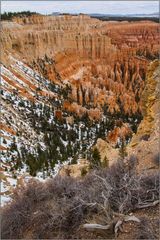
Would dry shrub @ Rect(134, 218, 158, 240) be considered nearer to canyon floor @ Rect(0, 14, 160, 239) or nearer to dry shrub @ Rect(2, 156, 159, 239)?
canyon floor @ Rect(0, 14, 160, 239)

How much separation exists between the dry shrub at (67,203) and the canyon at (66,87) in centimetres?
984

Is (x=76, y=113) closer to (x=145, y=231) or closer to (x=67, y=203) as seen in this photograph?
(x=67, y=203)

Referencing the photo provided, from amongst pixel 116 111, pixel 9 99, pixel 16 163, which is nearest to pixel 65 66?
pixel 116 111

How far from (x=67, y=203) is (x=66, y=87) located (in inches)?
2459

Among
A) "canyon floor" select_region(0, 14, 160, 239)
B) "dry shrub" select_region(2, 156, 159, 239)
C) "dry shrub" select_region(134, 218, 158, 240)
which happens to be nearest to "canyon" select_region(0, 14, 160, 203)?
"canyon floor" select_region(0, 14, 160, 239)

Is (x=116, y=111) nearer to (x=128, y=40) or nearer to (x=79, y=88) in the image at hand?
(x=79, y=88)

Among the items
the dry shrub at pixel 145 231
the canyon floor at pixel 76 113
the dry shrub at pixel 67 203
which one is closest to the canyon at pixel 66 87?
the canyon floor at pixel 76 113

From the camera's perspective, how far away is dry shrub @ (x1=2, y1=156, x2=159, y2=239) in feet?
22.8

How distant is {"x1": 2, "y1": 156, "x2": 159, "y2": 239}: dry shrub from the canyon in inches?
387

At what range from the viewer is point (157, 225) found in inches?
255

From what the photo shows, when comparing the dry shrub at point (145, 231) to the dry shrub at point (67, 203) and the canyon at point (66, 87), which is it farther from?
the canyon at point (66, 87)

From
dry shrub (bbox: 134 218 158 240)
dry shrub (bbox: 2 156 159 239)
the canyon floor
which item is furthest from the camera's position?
the canyon floor

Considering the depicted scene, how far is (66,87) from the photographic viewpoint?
69.1 metres

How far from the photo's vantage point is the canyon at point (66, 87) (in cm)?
3875
